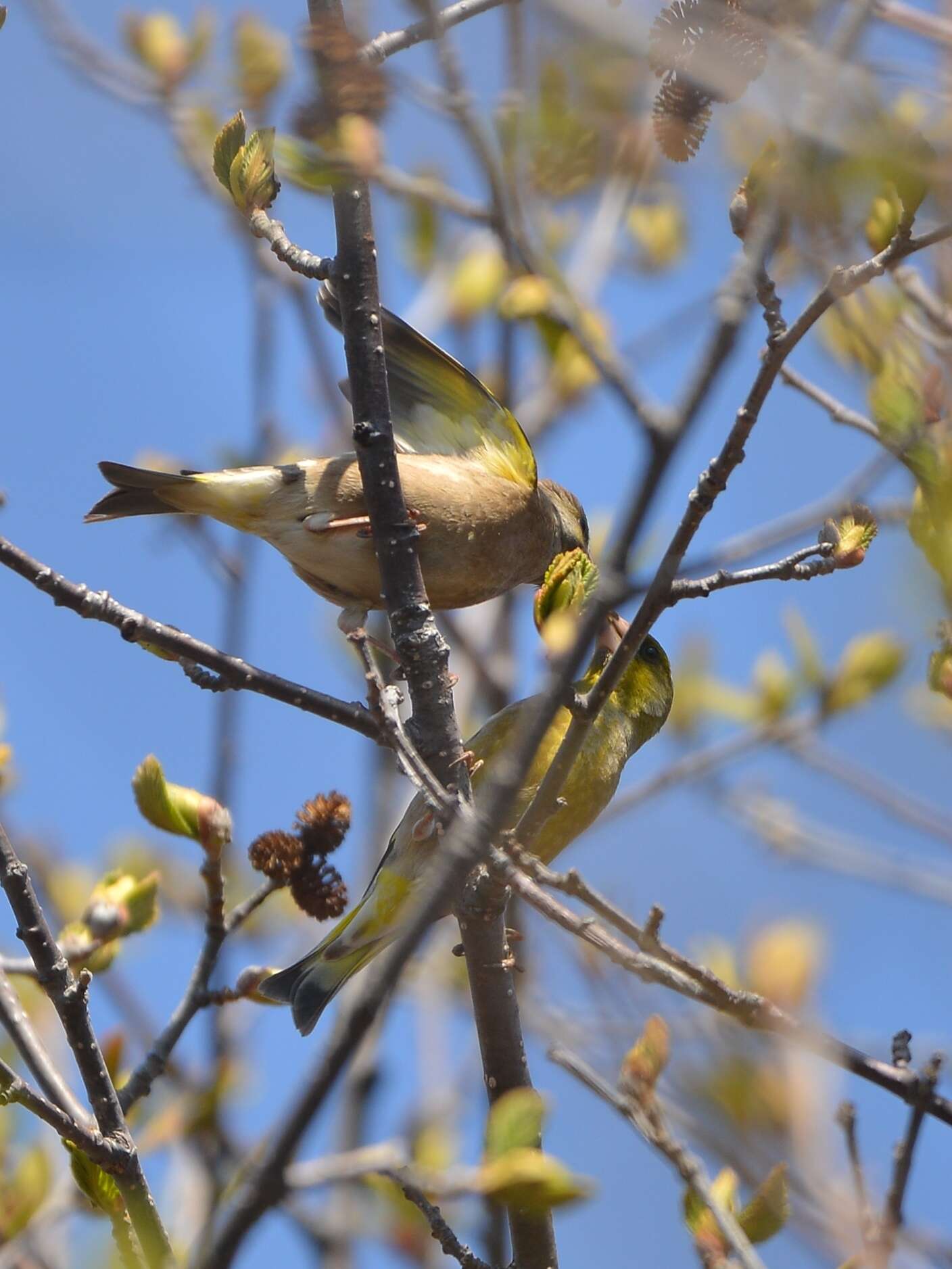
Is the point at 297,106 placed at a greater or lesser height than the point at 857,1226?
greater

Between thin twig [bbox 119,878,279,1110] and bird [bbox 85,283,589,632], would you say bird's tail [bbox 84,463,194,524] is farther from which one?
thin twig [bbox 119,878,279,1110]

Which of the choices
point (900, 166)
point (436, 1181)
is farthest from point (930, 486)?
point (436, 1181)

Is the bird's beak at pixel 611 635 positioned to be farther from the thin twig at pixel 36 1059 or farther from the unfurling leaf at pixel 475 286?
the unfurling leaf at pixel 475 286

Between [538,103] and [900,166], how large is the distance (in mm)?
804

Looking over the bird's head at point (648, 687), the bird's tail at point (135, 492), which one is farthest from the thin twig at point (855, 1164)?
the bird's tail at point (135, 492)

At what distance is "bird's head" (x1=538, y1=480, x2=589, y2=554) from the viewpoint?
480 cm

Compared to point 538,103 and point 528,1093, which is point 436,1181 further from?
point 538,103

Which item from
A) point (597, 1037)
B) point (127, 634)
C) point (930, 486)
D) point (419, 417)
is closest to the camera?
point (930, 486)

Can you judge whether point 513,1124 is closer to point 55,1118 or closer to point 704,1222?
point 704,1222

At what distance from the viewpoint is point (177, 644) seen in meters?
2.93

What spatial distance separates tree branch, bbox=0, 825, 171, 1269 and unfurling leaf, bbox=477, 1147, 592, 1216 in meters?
0.92

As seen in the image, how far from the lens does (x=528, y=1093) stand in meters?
1.97

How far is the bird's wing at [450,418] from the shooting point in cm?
447

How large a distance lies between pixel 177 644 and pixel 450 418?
6.17 feet
